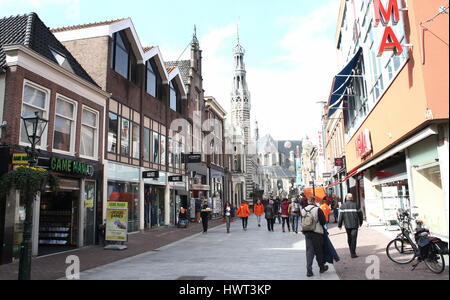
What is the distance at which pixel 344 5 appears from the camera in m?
21.1

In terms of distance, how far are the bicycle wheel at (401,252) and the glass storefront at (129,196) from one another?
12.9m

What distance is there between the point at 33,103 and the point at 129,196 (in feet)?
28.0

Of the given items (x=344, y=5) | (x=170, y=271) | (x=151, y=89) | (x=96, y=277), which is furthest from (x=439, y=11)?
A: (x=151, y=89)

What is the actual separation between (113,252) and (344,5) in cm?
1887

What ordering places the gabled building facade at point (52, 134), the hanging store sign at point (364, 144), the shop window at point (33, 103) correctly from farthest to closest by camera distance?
the hanging store sign at point (364, 144)
the shop window at point (33, 103)
the gabled building facade at point (52, 134)

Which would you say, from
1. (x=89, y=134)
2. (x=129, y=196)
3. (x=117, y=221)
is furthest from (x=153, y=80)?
(x=117, y=221)

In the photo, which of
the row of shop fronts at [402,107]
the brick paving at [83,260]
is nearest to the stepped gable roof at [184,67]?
the row of shop fronts at [402,107]

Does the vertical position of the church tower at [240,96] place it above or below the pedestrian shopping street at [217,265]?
above

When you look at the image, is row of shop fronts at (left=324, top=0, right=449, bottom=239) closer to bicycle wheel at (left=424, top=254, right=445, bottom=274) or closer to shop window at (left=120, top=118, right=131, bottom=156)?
bicycle wheel at (left=424, top=254, right=445, bottom=274)

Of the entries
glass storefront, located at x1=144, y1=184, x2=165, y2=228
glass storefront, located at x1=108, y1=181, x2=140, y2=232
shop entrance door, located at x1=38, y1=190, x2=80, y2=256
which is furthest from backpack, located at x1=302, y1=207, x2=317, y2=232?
glass storefront, located at x1=144, y1=184, x2=165, y2=228

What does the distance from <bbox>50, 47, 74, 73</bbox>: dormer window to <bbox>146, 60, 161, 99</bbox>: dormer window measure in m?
7.65

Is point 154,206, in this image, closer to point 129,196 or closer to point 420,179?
point 129,196

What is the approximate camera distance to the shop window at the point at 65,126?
13.4m

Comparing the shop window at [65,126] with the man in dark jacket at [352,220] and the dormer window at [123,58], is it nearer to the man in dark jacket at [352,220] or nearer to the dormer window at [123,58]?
the dormer window at [123,58]
